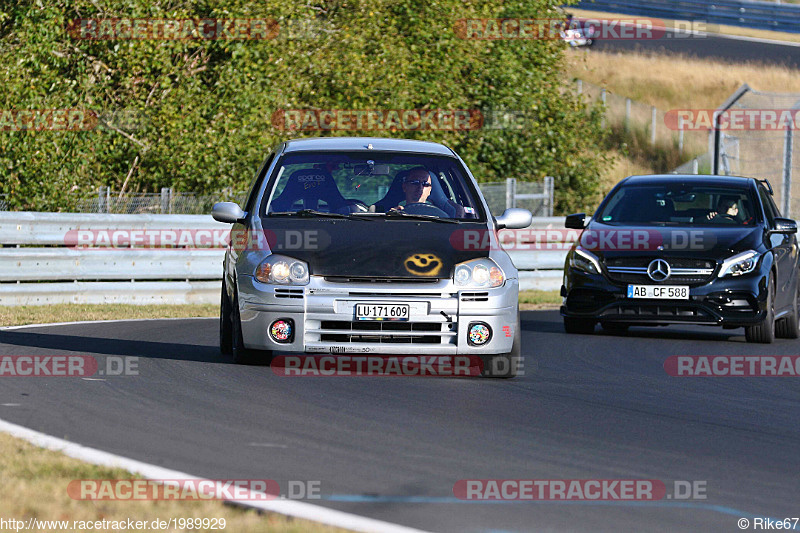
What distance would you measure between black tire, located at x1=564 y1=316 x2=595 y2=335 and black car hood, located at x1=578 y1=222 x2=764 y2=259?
0.74 meters

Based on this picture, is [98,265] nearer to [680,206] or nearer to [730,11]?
[680,206]

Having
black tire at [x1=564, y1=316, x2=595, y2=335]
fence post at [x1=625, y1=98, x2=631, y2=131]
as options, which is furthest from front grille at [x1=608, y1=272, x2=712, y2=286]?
fence post at [x1=625, y1=98, x2=631, y2=131]

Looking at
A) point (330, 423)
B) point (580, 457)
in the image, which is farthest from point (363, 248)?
point (580, 457)

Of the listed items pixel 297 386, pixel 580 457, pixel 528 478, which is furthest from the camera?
pixel 297 386

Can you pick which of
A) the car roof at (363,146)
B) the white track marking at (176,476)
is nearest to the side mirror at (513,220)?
the car roof at (363,146)

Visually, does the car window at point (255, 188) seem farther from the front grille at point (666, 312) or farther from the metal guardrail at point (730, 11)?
the metal guardrail at point (730, 11)

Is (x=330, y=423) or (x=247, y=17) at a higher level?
(x=247, y=17)

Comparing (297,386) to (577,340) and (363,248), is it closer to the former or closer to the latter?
(363,248)

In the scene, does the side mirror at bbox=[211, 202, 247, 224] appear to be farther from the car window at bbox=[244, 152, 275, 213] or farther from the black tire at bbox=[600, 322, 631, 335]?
the black tire at bbox=[600, 322, 631, 335]

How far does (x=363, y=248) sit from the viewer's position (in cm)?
905

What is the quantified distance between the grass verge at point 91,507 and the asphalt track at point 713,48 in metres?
43.6

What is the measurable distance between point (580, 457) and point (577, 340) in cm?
675

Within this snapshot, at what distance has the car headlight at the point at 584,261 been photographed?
13406 mm

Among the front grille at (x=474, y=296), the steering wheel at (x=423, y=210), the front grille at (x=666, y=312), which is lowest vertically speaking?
the front grille at (x=666, y=312)
